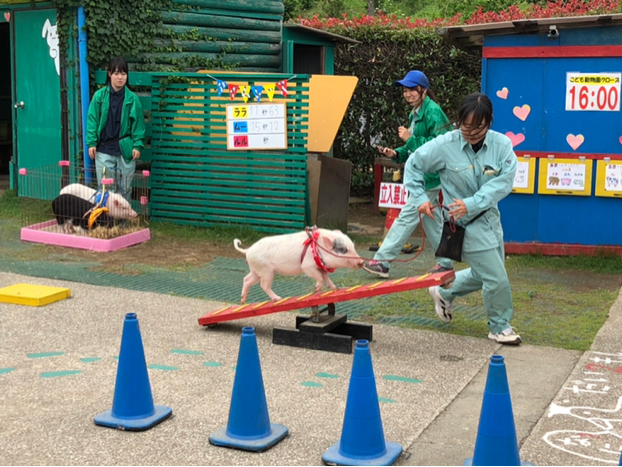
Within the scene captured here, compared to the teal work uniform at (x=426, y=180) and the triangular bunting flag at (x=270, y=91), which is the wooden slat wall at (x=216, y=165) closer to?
the triangular bunting flag at (x=270, y=91)

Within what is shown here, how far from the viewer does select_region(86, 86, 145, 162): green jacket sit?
391 inches

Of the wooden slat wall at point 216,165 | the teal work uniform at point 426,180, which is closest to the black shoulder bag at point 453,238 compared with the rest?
the teal work uniform at point 426,180

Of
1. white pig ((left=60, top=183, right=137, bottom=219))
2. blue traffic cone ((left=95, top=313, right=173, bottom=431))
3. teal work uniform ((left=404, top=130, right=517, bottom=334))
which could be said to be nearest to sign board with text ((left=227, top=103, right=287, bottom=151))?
white pig ((left=60, top=183, right=137, bottom=219))

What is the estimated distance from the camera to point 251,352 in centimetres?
429

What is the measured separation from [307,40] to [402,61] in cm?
171

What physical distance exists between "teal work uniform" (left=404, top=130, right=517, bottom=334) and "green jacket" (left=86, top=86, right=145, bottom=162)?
196 inches

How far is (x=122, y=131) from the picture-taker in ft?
32.8

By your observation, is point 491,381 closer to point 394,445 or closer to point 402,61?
point 394,445

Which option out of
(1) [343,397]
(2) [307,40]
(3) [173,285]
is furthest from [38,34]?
(1) [343,397]

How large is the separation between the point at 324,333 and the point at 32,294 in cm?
271

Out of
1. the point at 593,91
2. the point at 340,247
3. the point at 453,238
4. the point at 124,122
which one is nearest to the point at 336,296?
the point at 340,247

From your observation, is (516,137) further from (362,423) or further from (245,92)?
(362,423)

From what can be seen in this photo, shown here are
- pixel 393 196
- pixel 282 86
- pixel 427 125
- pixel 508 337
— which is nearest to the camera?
pixel 508 337

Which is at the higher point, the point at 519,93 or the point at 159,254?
the point at 519,93
